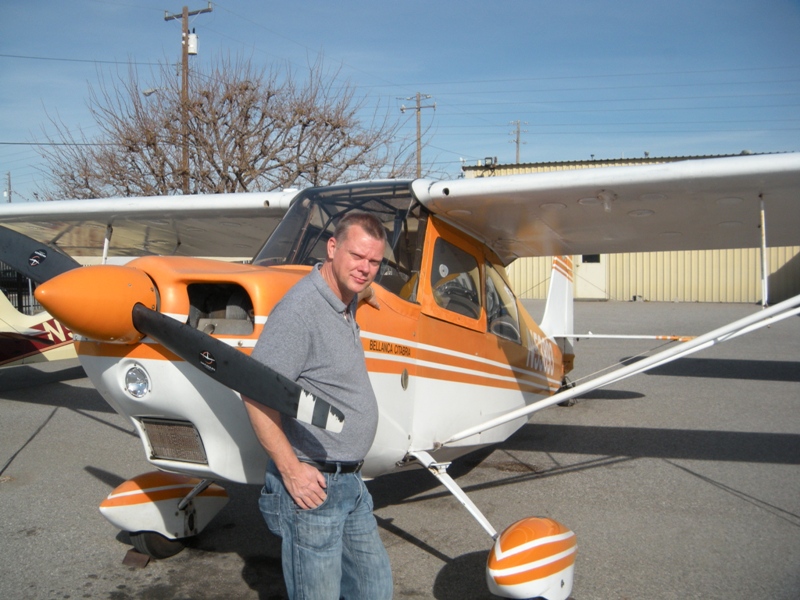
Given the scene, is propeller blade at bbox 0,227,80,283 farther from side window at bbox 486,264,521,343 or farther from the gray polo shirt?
side window at bbox 486,264,521,343

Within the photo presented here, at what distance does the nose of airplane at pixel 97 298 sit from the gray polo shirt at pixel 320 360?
699 mm

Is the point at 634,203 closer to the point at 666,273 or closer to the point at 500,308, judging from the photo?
the point at 500,308

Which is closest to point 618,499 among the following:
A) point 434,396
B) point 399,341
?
point 434,396

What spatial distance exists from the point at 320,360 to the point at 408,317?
4.82 feet

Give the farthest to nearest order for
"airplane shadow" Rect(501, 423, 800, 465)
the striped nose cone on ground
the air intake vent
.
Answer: "airplane shadow" Rect(501, 423, 800, 465) < the striped nose cone on ground < the air intake vent

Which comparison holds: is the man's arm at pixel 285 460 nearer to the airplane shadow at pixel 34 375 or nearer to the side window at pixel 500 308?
the side window at pixel 500 308

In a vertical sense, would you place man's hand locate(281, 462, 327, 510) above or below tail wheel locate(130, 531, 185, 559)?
above

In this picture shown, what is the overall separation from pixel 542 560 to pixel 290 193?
3.26 metres

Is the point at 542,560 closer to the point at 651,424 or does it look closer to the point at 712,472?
the point at 712,472

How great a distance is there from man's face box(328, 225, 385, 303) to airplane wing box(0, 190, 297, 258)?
2918 millimetres

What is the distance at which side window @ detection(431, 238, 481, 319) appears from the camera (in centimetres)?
425

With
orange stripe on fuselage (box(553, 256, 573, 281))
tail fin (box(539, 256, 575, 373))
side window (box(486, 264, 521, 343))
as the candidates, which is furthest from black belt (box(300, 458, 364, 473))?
orange stripe on fuselage (box(553, 256, 573, 281))

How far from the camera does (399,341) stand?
3.55 metres

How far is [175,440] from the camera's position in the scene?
3027 millimetres
